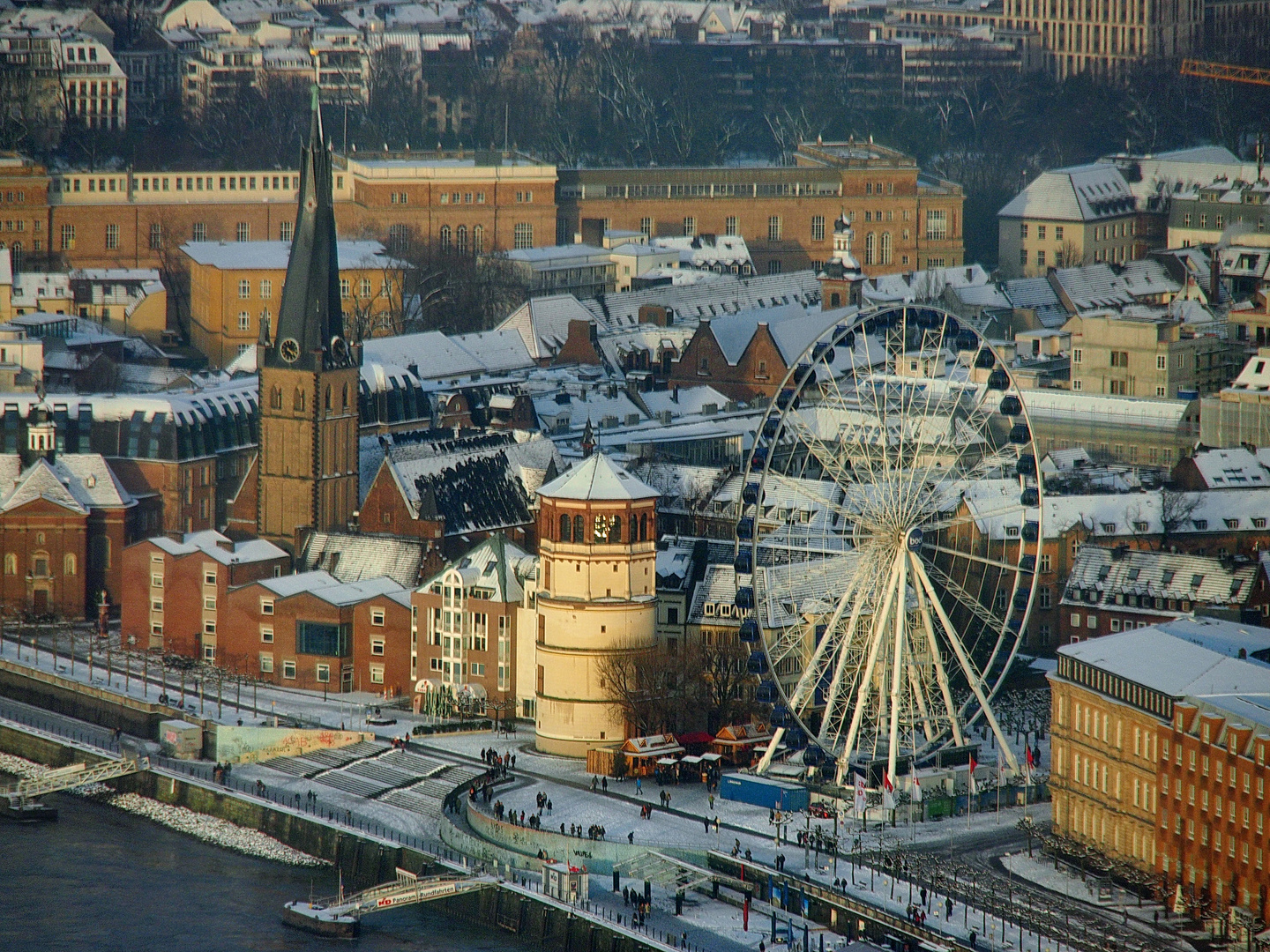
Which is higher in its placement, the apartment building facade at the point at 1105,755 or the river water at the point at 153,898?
the apartment building facade at the point at 1105,755

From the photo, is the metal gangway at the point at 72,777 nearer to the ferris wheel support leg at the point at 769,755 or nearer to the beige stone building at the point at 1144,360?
the ferris wheel support leg at the point at 769,755

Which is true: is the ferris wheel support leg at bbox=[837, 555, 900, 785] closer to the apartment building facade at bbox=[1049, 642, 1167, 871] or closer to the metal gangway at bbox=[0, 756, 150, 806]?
the apartment building facade at bbox=[1049, 642, 1167, 871]

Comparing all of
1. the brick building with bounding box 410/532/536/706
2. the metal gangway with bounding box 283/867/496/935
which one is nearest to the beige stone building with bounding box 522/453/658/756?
the brick building with bounding box 410/532/536/706

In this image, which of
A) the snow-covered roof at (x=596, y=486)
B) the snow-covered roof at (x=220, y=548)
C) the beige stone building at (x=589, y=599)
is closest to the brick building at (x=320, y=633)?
the snow-covered roof at (x=220, y=548)

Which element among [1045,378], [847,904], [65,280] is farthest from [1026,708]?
[65,280]

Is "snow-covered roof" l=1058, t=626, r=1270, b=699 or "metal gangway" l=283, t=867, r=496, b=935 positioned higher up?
"snow-covered roof" l=1058, t=626, r=1270, b=699

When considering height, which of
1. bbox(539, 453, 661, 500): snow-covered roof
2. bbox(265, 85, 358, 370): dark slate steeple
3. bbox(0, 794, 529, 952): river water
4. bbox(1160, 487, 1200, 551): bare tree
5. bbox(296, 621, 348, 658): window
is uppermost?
bbox(265, 85, 358, 370): dark slate steeple

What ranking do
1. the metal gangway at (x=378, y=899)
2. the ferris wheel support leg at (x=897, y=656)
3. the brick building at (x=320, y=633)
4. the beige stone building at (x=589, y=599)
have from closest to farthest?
1. the metal gangway at (x=378, y=899)
2. the ferris wheel support leg at (x=897, y=656)
3. the beige stone building at (x=589, y=599)
4. the brick building at (x=320, y=633)
